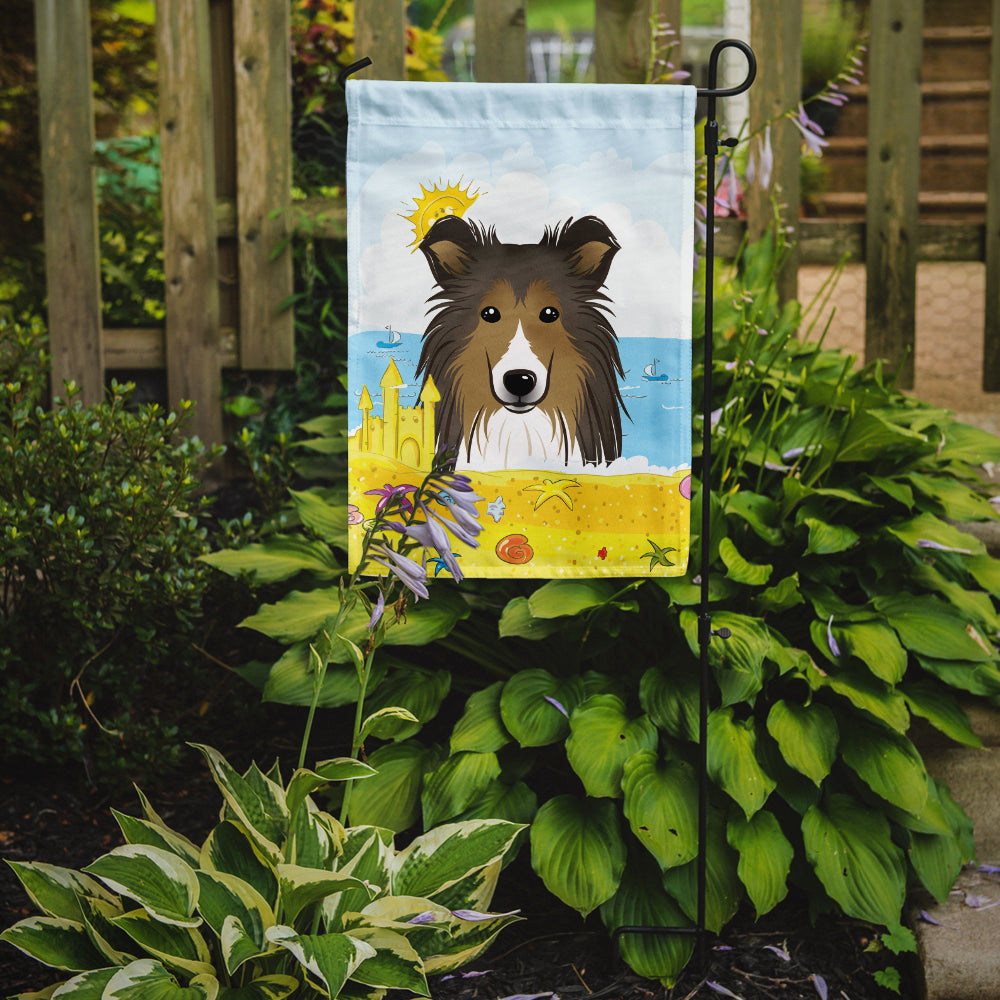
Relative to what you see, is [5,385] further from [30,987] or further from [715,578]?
[715,578]

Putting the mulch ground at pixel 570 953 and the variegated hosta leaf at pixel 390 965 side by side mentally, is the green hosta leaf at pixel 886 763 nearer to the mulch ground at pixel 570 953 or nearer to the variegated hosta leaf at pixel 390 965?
the mulch ground at pixel 570 953

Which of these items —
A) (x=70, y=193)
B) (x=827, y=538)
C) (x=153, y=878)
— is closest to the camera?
(x=153, y=878)

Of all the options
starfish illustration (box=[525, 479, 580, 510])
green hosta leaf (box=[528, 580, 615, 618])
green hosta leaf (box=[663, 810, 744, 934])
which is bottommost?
green hosta leaf (box=[663, 810, 744, 934])

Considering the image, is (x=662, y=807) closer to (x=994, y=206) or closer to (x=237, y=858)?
(x=237, y=858)

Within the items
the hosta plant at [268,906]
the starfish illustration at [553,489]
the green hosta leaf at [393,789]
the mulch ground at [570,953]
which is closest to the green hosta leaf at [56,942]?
the hosta plant at [268,906]

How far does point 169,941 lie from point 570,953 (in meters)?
0.75

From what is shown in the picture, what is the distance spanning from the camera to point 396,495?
136 cm

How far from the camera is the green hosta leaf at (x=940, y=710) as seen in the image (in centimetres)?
194

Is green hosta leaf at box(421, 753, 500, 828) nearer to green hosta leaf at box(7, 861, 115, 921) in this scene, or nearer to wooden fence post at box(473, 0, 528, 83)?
green hosta leaf at box(7, 861, 115, 921)

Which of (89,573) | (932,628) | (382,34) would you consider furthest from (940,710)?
(382,34)

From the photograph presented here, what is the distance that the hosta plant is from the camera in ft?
4.39

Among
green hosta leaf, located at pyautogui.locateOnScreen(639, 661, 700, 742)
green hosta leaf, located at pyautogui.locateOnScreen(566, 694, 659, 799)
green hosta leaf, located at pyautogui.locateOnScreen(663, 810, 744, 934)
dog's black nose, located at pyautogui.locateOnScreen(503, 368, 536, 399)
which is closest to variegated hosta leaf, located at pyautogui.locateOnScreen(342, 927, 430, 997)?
green hosta leaf, located at pyautogui.locateOnScreen(566, 694, 659, 799)

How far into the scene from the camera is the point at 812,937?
6.06 feet

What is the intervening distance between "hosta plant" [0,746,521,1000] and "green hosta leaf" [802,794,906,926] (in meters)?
0.58
